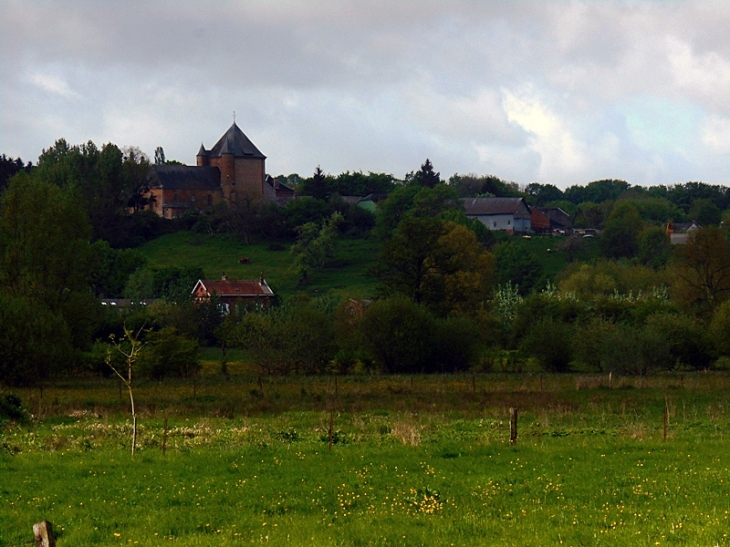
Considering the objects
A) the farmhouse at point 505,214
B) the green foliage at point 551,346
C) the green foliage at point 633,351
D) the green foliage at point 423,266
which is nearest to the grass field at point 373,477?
the green foliage at point 633,351

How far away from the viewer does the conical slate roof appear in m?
142

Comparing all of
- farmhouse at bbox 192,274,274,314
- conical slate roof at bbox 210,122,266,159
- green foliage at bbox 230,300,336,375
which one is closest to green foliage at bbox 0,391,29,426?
green foliage at bbox 230,300,336,375

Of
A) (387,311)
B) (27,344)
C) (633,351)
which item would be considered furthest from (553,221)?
(27,344)

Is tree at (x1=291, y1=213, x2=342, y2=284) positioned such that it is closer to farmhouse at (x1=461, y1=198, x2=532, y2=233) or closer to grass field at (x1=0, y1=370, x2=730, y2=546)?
farmhouse at (x1=461, y1=198, x2=532, y2=233)

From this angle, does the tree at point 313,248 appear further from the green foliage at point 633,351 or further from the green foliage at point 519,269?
the green foliage at point 633,351

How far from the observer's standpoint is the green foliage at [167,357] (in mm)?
48938

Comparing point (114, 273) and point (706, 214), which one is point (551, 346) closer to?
point (114, 273)

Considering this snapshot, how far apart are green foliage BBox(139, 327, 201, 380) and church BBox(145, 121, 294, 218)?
83119mm

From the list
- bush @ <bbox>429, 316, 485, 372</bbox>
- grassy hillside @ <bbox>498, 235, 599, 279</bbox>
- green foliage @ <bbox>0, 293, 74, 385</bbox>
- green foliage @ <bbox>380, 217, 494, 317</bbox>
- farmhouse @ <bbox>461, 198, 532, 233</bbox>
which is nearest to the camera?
green foliage @ <bbox>0, 293, 74, 385</bbox>

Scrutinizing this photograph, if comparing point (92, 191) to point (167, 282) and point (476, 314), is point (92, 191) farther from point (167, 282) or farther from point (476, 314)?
point (476, 314)

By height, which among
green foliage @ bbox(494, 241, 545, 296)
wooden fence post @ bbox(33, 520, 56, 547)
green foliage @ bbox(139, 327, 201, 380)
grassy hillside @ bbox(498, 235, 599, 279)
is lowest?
green foliage @ bbox(139, 327, 201, 380)

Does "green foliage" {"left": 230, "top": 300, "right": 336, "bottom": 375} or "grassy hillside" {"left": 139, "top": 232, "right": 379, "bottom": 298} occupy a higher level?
"grassy hillside" {"left": 139, "top": 232, "right": 379, "bottom": 298}

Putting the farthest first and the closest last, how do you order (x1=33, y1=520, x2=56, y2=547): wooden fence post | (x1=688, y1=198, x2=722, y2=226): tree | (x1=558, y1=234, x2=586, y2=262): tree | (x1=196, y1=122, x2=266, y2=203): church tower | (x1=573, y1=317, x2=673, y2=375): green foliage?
(x1=688, y1=198, x2=722, y2=226): tree, (x1=196, y1=122, x2=266, y2=203): church tower, (x1=558, y1=234, x2=586, y2=262): tree, (x1=573, y1=317, x2=673, y2=375): green foliage, (x1=33, y1=520, x2=56, y2=547): wooden fence post

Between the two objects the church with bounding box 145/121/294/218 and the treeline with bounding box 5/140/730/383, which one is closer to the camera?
the treeline with bounding box 5/140/730/383
